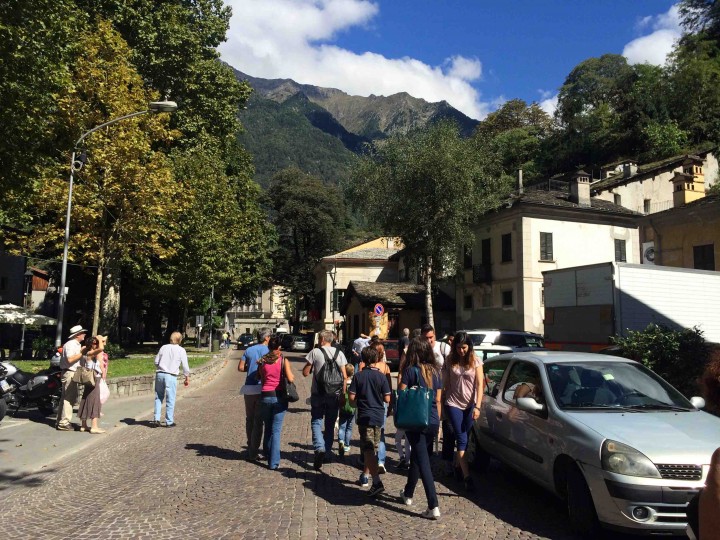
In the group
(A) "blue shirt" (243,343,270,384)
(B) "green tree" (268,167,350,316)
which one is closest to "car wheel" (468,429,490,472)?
(A) "blue shirt" (243,343,270,384)

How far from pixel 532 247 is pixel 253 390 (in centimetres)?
2801

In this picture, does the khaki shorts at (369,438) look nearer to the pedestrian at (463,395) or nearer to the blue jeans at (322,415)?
the pedestrian at (463,395)

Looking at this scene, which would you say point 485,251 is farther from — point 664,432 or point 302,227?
point 302,227

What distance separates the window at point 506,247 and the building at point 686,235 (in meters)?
9.68

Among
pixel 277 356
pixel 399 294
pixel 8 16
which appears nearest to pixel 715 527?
pixel 277 356

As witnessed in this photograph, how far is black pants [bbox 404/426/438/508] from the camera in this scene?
219 inches

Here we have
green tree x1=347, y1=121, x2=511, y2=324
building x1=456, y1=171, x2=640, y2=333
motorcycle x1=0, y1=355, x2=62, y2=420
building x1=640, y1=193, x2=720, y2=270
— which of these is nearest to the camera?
motorcycle x1=0, y1=355, x2=62, y2=420

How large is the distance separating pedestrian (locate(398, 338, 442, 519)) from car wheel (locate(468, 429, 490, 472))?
1348 mm

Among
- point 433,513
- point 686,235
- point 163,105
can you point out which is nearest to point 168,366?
point 433,513

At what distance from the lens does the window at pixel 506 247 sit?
34.5 m

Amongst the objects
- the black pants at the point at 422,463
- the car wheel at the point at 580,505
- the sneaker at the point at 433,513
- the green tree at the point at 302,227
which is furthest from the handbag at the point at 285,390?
the green tree at the point at 302,227

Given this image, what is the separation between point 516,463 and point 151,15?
28.9 meters

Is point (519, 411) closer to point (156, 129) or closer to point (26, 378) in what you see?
point (26, 378)

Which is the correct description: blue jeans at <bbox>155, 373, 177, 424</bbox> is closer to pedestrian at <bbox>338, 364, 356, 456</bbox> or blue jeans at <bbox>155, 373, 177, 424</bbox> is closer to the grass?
pedestrian at <bbox>338, 364, 356, 456</bbox>
